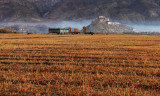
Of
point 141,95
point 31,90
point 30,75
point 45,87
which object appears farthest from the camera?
point 30,75

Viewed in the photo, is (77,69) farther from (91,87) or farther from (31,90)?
(31,90)

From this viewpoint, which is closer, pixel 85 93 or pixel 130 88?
pixel 85 93

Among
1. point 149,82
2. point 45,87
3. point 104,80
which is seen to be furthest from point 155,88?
point 45,87

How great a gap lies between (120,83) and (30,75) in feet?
17.3

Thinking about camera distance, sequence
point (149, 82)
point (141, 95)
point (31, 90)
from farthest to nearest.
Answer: point (149, 82) < point (31, 90) < point (141, 95)

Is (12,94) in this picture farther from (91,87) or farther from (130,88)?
(130,88)

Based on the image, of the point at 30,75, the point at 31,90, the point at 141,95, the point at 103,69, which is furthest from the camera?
the point at 103,69

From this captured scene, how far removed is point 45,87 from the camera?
31.0 feet

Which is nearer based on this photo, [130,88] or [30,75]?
[130,88]

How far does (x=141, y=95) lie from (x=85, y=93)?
7.85ft

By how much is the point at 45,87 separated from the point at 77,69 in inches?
162

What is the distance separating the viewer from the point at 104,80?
34.3ft

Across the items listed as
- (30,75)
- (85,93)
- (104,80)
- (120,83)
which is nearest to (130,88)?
(120,83)

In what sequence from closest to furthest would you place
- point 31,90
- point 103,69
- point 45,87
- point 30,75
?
point 31,90
point 45,87
point 30,75
point 103,69
